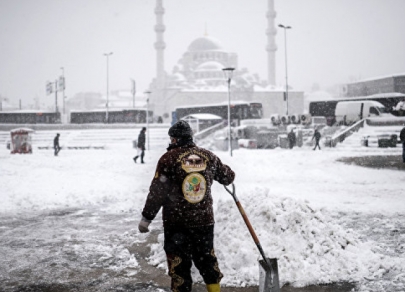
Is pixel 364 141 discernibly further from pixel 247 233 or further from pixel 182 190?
pixel 182 190

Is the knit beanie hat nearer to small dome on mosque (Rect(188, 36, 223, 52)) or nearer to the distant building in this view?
the distant building

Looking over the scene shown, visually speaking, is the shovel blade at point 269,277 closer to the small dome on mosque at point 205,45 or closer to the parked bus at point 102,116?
the parked bus at point 102,116

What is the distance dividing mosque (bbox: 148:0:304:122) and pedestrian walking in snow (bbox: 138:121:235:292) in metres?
77.1

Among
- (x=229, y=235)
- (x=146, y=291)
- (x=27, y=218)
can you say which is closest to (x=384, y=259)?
(x=229, y=235)

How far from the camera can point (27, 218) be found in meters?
8.61

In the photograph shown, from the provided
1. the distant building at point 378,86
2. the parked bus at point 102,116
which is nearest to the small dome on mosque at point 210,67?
the distant building at point 378,86

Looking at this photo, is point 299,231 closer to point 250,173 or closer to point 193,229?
point 193,229

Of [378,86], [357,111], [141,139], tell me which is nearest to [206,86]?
[378,86]

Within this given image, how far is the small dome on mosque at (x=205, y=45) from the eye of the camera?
109875 millimetres

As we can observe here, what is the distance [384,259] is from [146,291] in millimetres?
3039

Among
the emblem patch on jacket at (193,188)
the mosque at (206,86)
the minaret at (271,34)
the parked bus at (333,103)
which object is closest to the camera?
the emblem patch on jacket at (193,188)

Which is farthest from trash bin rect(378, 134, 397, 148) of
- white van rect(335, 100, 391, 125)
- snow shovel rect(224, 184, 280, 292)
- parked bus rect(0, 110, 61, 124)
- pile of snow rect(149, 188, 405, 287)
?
parked bus rect(0, 110, 61, 124)

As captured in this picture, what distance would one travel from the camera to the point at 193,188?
3621 mm

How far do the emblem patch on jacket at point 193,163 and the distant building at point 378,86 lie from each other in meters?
64.6
